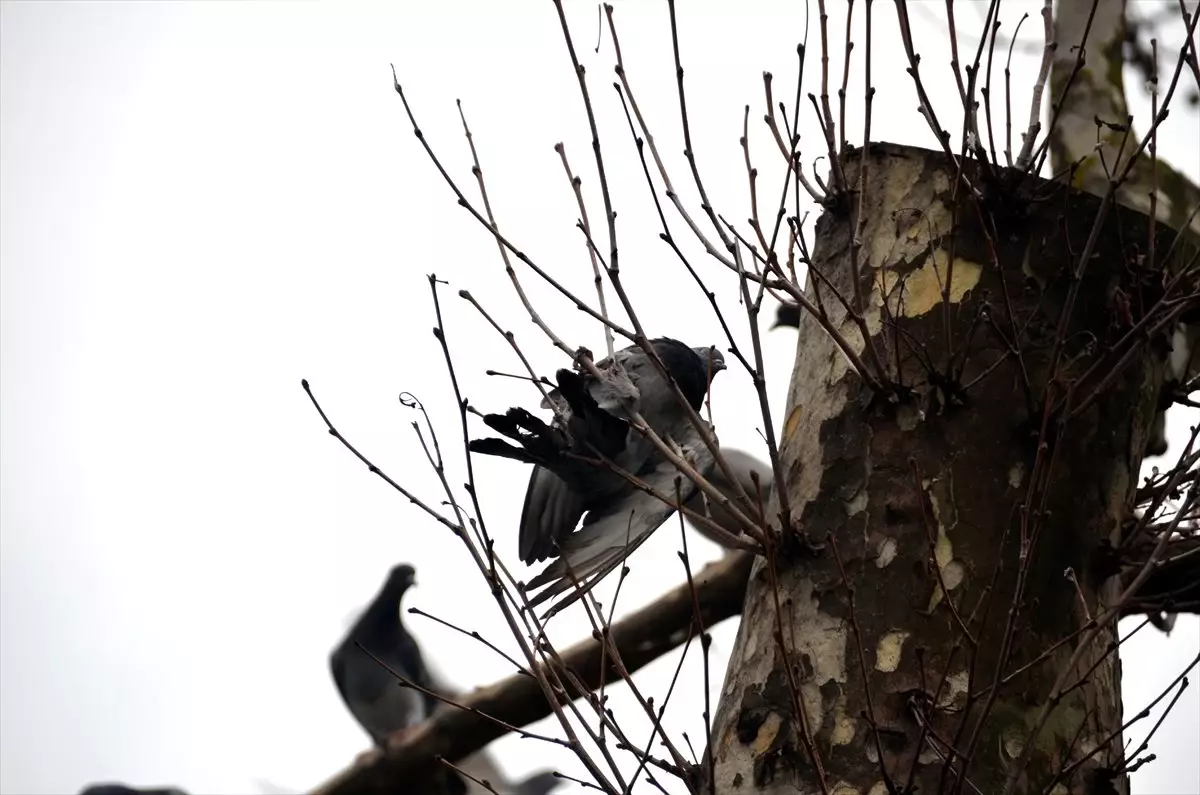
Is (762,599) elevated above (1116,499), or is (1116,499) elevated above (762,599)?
(1116,499)

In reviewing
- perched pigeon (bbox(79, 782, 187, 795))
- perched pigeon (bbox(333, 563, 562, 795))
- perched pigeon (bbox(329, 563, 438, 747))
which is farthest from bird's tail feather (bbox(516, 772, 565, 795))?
perched pigeon (bbox(79, 782, 187, 795))

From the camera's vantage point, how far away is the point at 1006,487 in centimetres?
223

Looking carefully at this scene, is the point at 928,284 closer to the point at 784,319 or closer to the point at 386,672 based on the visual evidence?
the point at 784,319

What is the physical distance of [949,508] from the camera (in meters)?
2.21

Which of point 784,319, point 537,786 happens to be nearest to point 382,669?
point 537,786

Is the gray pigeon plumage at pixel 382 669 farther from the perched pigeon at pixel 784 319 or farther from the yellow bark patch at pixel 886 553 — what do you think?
the yellow bark patch at pixel 886 553

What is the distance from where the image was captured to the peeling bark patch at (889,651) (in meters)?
2.07

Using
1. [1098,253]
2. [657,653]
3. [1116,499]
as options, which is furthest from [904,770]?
[657,653]

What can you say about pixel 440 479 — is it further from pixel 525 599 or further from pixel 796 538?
pixel 796 538

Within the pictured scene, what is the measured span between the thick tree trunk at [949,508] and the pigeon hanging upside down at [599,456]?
0.27m

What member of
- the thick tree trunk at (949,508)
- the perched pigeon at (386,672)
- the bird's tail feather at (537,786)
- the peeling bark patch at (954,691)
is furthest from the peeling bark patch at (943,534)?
the bird's tail feather at (537,786)

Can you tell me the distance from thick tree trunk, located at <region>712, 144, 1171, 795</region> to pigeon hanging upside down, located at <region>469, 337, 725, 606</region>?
27cm

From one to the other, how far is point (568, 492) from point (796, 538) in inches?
22.4

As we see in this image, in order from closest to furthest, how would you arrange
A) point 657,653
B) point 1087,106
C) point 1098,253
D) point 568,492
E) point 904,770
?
point 904,770, point 1098,253, point 568,492, point 1087,106, point 657,653
